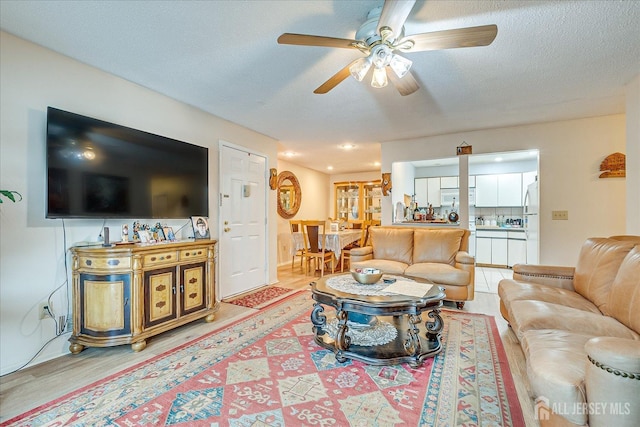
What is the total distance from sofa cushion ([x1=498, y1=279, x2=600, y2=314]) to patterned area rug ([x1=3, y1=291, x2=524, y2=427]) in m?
0.46

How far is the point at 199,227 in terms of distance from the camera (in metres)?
3.04

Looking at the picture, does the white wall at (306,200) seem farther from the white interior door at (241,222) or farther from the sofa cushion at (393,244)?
the sofa cushion at (393,244)

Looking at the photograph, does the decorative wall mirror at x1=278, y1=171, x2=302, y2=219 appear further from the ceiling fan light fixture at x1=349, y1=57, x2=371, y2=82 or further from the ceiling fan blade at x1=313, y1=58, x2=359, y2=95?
the ceiling fan light fixture at x1=349, y1=57, x2=371, y2=82

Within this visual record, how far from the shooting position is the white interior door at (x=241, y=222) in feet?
12.3

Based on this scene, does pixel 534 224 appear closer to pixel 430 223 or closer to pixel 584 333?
pixel 430 223

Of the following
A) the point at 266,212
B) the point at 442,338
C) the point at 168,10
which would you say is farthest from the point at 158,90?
the point at 442,338

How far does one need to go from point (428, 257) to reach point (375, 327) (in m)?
1.61

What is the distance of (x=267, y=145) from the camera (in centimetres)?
456

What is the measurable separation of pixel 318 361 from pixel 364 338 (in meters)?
0.46

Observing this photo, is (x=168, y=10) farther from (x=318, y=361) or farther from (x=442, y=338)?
(x=442, y=338)

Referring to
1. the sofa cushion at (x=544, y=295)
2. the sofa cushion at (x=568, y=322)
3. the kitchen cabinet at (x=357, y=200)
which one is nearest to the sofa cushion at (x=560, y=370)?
the sofa cushion at (x=568, y=322)

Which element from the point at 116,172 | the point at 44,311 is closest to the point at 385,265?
the point at 116,172

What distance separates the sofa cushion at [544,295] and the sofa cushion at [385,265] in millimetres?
1153

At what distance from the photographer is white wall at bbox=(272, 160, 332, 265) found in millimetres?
6297
